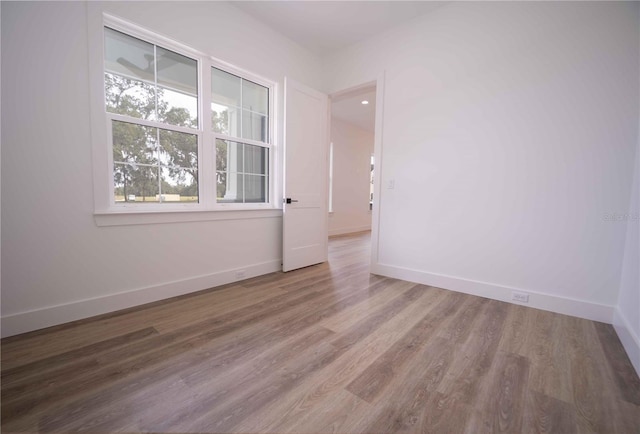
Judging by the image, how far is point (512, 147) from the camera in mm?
2562

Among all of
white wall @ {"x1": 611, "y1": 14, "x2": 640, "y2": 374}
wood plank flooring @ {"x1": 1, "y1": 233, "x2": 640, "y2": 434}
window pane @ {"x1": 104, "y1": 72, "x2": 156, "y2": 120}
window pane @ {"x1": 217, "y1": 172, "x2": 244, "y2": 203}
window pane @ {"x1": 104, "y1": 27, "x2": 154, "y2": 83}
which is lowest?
wood plank flooring @ {"x1": 1, "y1": 233, "x2": 640, "y2": 434}

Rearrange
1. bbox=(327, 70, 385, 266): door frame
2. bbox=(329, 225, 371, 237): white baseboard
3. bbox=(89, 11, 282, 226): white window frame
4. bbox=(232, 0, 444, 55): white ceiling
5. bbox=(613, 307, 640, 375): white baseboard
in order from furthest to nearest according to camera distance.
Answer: bbox=(329, 225, 371, 237): white baseboard, bbox=(327, 70, 385, 266): door frame, bbox=(232, 0, 444, 55): white ceiling, bbox=(89, 11, 282, 226): white window frame, bbox=(613, 307, 640, 375): white baseboard

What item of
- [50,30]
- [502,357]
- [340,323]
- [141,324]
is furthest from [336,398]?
[50,30]

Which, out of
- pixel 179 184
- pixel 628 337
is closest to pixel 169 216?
pixel 179 184

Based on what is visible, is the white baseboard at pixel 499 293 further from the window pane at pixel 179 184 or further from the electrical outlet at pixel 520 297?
the window pane at pixel 179 184

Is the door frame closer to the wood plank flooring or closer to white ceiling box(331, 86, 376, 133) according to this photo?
the wood plank flooring

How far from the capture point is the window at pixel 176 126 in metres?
2.28

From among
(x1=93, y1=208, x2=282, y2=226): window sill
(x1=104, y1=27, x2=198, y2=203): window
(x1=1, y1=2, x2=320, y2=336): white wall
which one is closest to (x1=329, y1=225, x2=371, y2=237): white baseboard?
(x1=93, y1=208, x2=282, y2=226): window sill

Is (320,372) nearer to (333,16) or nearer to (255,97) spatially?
(255,97)

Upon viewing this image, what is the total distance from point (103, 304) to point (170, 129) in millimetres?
1626

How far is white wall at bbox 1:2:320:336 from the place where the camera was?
181cm

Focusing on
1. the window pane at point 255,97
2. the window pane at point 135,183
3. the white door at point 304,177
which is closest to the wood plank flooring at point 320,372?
the window pane at point 135,183

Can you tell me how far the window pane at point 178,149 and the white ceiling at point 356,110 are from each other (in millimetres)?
3070

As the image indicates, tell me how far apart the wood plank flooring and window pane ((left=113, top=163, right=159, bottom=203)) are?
97 centimetres
